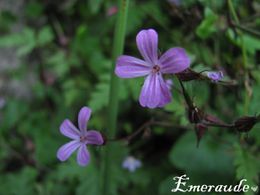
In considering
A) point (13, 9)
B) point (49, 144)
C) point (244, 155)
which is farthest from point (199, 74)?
point (13, 9)

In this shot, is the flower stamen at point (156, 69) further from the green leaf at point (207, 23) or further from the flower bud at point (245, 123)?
the green leaf at point (207, 23)

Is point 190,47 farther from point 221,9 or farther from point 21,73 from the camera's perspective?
point 21,73

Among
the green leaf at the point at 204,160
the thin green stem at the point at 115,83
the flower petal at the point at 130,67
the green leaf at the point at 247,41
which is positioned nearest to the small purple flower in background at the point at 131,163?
the green leaf at the point at 204,160

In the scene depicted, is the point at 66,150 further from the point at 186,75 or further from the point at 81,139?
the point at 186,75

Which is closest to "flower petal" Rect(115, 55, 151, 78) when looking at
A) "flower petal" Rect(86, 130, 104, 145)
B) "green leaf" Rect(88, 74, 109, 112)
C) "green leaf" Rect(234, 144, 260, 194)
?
"flower petal" Rect(86, 130, 104, 145)

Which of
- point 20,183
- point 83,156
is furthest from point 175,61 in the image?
point 20,183

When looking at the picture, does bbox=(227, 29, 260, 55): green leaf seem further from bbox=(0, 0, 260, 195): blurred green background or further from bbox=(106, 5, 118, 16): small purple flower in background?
bbox=(106, 5, 118, 16): small purple flower in background

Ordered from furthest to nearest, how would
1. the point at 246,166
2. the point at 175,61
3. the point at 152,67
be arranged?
the point at 246,166 < the point at 152,67 < the point at 175,61
